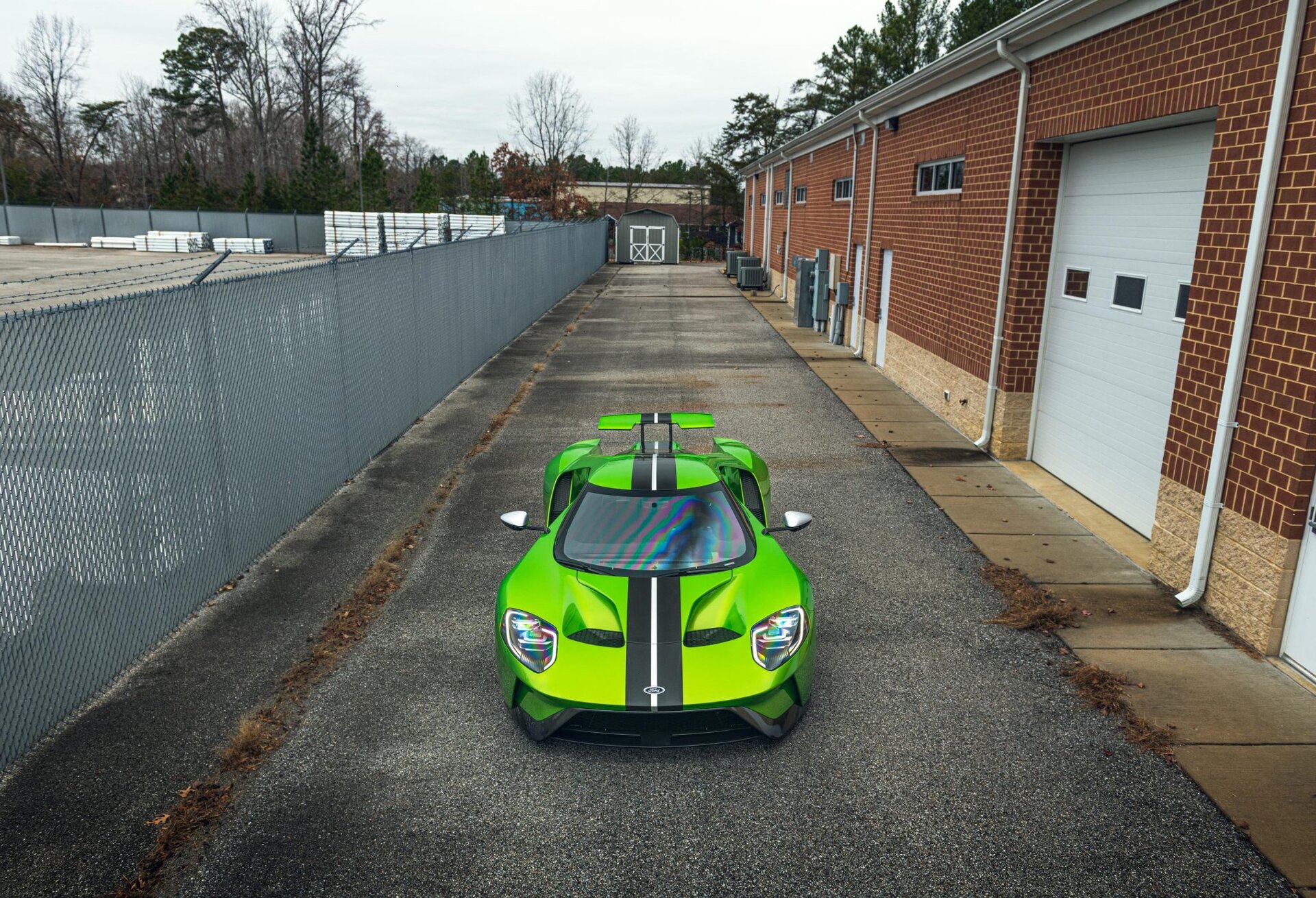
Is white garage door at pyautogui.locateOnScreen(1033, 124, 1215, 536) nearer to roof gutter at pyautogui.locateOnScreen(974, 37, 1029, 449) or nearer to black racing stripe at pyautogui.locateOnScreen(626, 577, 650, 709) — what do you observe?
roof gutter at pyautogui.locateOnScreen(974, 37, 1029, 449)

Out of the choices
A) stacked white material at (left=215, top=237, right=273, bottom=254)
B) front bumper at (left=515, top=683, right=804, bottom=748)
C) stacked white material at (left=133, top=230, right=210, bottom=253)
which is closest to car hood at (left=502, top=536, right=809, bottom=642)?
front bumper at (left=515, top=683, right=804, bottom=748)

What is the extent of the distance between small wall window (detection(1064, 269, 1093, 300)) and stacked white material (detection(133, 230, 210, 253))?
2235 inches

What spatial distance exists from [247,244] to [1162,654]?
59386 mm

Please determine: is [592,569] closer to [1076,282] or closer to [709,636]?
[709,636]

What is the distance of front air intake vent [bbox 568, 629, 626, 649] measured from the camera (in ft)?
16.4

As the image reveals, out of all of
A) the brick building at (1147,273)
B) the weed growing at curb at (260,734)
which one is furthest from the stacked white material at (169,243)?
the weed growing at curb at (260,734)

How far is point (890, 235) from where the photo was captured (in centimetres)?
1812

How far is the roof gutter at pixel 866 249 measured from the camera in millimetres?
19359

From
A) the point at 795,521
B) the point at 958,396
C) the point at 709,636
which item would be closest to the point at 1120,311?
the point at 958,396

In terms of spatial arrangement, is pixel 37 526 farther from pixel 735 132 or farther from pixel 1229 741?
pixel 735 132

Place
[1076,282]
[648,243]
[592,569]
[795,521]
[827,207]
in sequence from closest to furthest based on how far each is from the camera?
[592,569], [795,521], [1076,282], [827,207], [648,243]

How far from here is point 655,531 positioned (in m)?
5.77

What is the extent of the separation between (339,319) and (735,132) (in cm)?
6873

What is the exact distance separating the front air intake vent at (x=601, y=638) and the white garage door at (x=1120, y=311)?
20.1 ft
